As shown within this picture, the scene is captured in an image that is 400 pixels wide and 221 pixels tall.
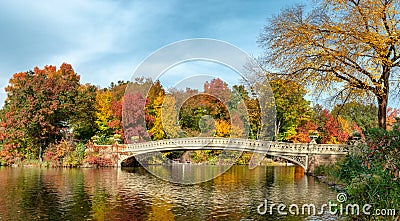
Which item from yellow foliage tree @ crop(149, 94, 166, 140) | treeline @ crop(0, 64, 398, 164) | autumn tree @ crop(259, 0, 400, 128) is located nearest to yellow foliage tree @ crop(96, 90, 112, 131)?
treeline @ crop(0, 64, 398, 164)

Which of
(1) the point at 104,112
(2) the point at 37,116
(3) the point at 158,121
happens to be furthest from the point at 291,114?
(2) the point at 37,116

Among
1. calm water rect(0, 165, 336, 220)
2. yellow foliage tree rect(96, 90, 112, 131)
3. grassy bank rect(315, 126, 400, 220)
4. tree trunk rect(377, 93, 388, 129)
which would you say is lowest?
calm water rect(0, 165, 336, 220)

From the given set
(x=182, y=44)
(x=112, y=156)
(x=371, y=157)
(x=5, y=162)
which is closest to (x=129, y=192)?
(x=182, y=44)

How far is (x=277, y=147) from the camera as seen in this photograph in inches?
846

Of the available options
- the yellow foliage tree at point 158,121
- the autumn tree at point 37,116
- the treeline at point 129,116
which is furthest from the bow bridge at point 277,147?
the autumn tree at point 37,116

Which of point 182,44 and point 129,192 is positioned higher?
point 182,44

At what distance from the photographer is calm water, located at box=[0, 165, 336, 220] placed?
9.32 m

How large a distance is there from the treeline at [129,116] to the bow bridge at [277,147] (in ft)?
8.76

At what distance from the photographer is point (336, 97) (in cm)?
1349

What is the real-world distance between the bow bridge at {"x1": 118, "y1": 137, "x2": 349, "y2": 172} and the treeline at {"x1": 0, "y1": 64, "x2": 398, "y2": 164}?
267cm

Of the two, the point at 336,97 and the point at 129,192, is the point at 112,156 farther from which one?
the point at 336,97

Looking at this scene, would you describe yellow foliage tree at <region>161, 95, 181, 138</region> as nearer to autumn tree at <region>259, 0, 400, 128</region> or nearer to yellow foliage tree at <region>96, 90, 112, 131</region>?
yellow foliage tree at <region>96, 90, 112, 131</region>

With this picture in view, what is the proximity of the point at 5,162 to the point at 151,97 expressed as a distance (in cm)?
998

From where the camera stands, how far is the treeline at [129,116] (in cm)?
2558
